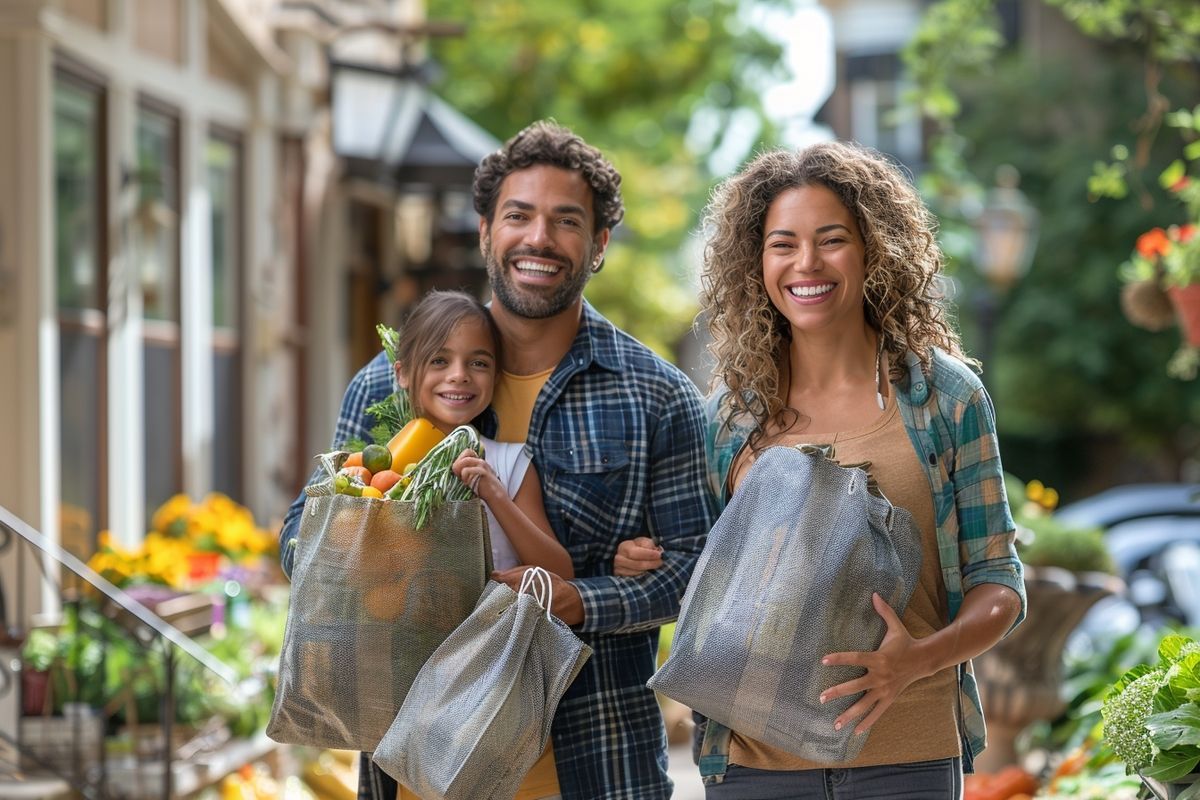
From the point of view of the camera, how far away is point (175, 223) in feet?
28.7

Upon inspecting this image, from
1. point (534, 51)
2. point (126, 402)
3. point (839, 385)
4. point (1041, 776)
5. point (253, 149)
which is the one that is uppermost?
point (534, 51)

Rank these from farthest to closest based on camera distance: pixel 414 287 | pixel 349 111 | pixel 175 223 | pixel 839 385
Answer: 1. pixel 414 287
2. pixel 349 111
3. pixel 175 223
4. pixel 839 385

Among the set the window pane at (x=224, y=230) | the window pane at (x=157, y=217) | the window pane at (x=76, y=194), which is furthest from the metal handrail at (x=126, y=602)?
the window pane at (x=224, y=230)

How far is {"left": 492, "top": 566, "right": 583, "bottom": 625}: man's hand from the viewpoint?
2994mm

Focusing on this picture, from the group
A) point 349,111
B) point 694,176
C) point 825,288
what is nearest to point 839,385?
point 825,288

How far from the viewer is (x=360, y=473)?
2.97 m

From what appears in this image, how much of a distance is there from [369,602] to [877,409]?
1.01m

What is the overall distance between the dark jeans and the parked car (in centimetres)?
612

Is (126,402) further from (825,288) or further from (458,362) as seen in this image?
(825,288)

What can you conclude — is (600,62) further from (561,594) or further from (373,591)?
(373,591)

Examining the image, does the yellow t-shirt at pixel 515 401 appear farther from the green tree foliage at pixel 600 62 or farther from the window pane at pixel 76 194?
the green tree foliage at pixel 600 62

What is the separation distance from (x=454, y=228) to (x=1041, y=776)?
7.76m

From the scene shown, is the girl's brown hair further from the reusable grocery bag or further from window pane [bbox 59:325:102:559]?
window pane [bbox 59:325:102:559]

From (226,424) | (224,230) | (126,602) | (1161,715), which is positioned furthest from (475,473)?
(224,230)
